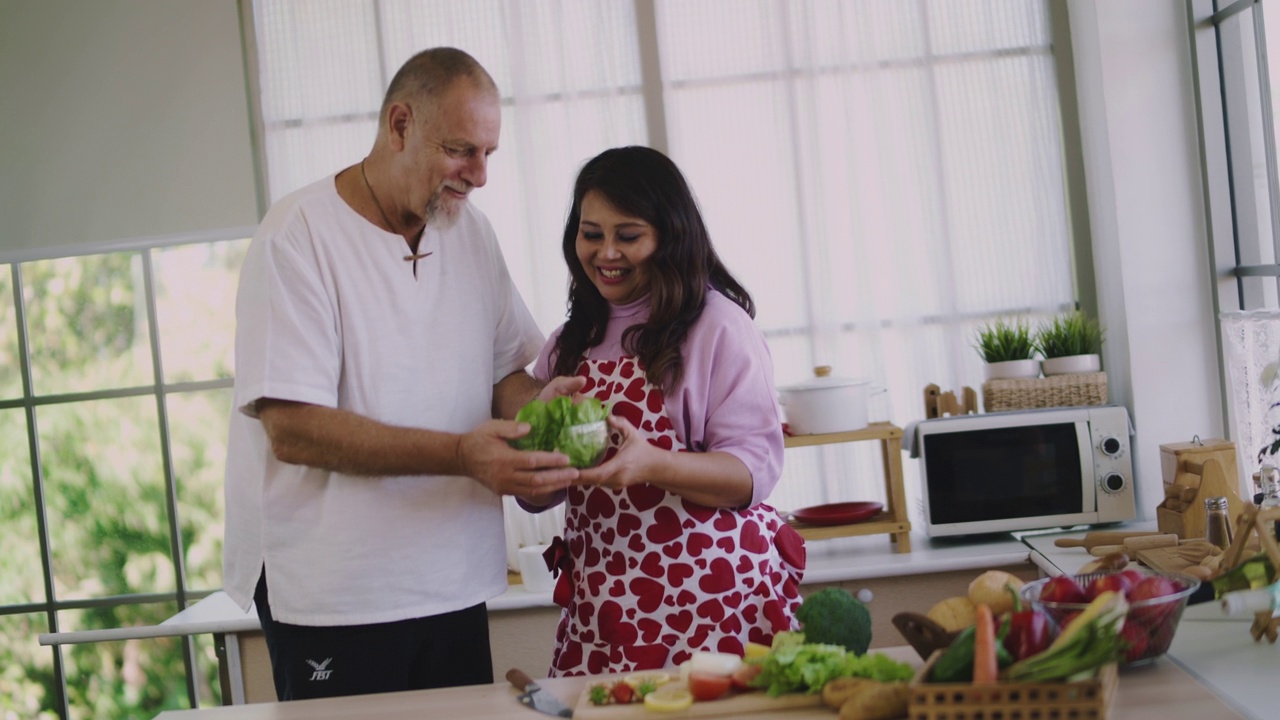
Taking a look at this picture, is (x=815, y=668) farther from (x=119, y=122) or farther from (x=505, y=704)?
(x=119, y=122)

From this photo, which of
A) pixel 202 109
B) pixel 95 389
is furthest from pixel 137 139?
pixel 95 389

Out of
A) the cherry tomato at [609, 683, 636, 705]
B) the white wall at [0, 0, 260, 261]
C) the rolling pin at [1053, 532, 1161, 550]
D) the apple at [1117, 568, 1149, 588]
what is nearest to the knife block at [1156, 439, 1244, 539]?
the rolling pin at [1053, 532, 1161, 550]

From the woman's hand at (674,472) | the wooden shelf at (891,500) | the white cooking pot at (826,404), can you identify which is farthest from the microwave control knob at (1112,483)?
the woman's hand at (674,472)

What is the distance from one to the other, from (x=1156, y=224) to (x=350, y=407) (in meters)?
2.43

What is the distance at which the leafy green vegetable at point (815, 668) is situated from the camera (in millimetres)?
1583

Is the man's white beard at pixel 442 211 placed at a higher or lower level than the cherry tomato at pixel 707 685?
higher

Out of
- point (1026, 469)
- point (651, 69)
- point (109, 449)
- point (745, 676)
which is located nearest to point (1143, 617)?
point (745, 676)

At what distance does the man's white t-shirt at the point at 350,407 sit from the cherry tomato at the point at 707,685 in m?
0.63

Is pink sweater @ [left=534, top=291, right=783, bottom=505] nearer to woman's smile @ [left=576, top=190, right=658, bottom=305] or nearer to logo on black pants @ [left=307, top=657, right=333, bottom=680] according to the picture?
woman's smile @ [left=576, top=190, right=658, bottom=305]

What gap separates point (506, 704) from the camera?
1722mm

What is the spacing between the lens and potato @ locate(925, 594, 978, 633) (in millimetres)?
1662

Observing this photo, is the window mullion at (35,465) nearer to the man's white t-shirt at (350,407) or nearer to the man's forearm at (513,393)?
the man's white t-shirt at (350,407)

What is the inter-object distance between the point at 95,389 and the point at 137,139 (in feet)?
2.72

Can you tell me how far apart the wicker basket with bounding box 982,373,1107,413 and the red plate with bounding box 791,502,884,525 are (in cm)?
47
